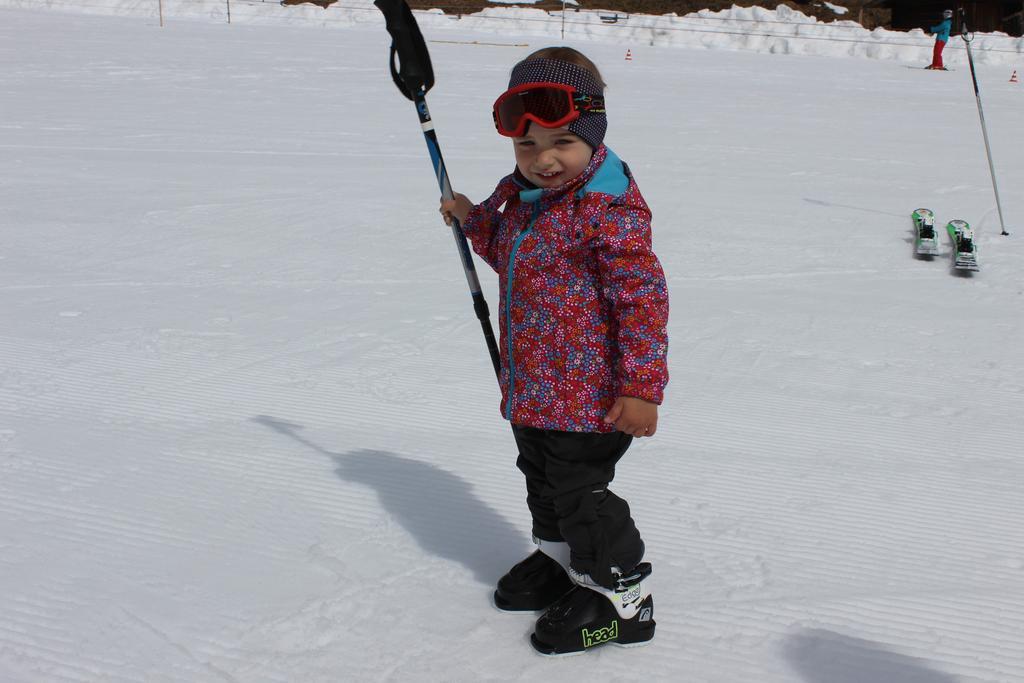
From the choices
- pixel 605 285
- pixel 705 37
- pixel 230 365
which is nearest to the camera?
pixel 605 285

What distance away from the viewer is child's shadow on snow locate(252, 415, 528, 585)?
2762 mm

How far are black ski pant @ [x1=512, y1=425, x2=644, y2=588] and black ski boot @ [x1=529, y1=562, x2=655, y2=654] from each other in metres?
0.04

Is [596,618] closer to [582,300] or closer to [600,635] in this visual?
[600,635]

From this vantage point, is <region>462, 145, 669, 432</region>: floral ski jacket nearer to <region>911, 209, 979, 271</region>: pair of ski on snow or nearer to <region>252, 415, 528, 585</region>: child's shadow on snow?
<region>252, 415, 528, 585</region>: child's shadow on snow

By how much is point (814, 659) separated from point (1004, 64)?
21.7 metres

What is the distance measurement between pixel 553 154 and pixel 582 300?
12.9 inches

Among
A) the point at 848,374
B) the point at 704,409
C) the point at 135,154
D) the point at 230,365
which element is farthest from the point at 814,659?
the point at 135,154

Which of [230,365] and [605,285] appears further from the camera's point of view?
[230,365]

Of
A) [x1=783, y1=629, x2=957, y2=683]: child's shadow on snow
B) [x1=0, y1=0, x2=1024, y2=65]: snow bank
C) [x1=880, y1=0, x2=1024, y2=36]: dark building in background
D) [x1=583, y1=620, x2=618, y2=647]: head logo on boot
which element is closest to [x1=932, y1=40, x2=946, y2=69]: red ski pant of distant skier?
[x1=0, y1=0, x2=1024, y2=65]: snow bank

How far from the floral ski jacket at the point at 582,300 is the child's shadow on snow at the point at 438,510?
0.71 m

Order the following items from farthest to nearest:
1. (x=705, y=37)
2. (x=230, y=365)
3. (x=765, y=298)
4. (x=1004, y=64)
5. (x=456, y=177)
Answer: (x=705, y=37) → (x=1004, y=64) → (x=456, y=177) → (x=765, y=298) → (x=230, y=365)

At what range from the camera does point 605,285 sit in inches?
79.3

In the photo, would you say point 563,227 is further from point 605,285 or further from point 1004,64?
point 1004,64

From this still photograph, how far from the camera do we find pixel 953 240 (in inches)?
253
